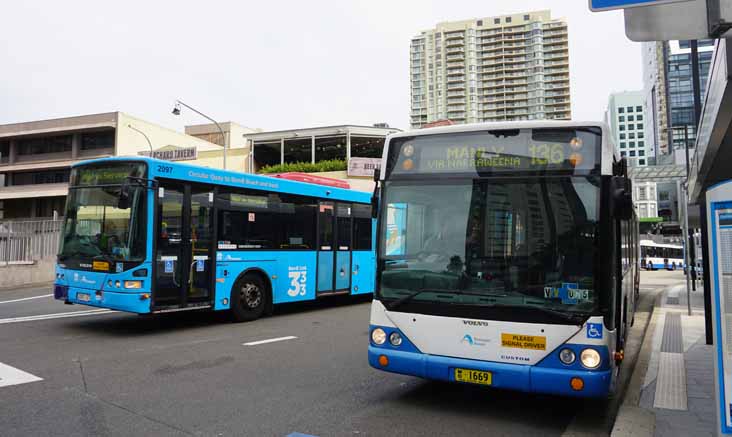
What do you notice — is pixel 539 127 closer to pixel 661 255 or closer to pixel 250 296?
pixel 250 296

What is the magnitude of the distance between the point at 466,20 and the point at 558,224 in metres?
141

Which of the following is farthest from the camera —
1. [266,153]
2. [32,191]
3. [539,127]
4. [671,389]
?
[32,191]

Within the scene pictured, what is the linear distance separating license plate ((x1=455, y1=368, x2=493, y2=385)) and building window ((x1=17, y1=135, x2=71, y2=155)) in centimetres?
5721

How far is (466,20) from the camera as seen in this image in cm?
13550

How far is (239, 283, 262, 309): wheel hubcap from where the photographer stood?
11.0 m

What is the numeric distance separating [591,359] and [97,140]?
5550 cm

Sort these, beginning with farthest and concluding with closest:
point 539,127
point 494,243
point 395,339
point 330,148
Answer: point 330,148 < point 395,339 < point 539,127 < point 494,243

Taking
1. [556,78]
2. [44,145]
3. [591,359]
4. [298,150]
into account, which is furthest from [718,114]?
[556,78]

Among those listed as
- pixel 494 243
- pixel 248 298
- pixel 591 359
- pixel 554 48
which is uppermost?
pixel 554 48

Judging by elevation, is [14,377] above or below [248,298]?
below

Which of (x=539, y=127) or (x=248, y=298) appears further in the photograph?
(x=248, y=298)

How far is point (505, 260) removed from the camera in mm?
5250

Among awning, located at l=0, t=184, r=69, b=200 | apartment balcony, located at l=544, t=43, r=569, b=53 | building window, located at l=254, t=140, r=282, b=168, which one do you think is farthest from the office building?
awning, located at l=0, t=184, r=69, b=200

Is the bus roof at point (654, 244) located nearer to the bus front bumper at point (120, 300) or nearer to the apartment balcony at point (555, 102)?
the bus front bumper at point (120, 300)
